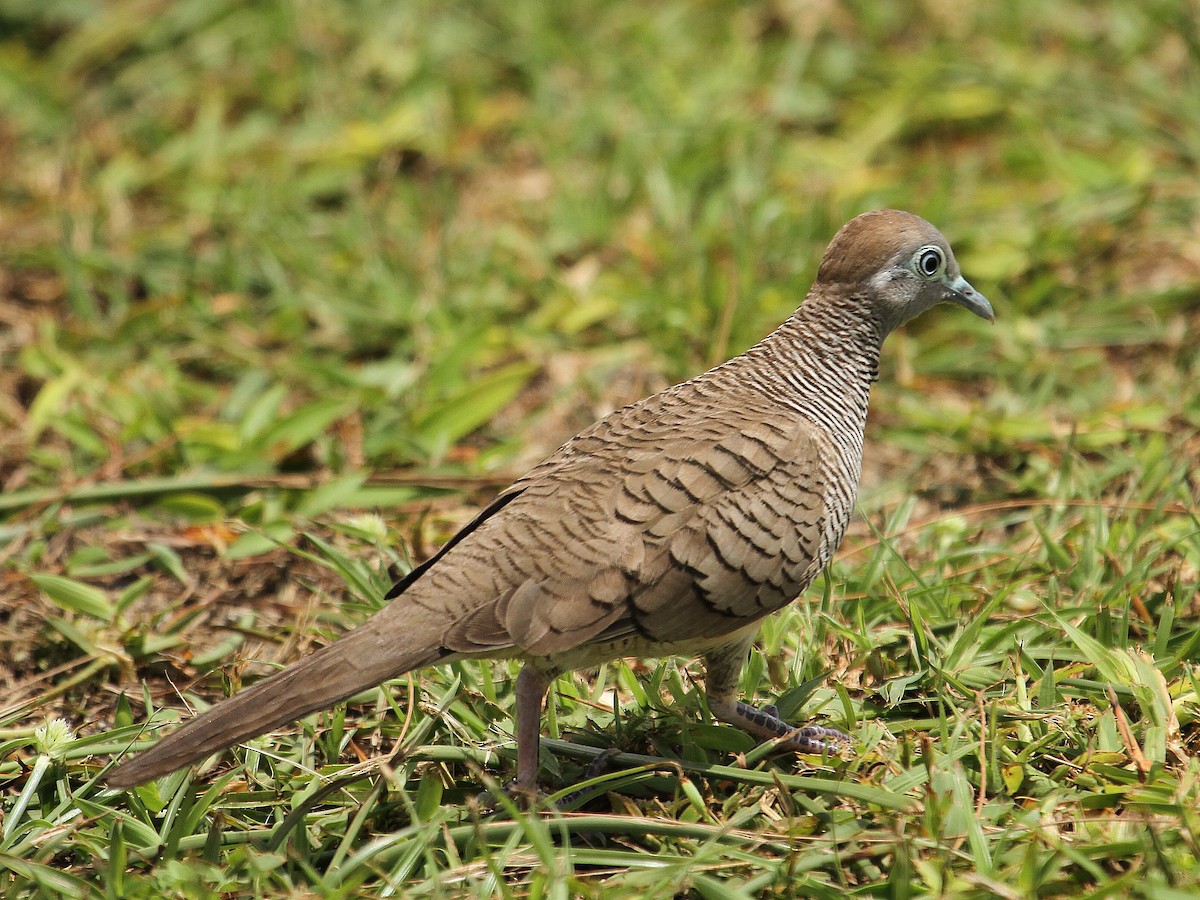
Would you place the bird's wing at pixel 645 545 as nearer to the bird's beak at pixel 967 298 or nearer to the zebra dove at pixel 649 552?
the zebra dove at pixel 649 552

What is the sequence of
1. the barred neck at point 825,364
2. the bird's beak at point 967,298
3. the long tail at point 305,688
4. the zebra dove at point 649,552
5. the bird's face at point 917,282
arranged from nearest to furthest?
the long tail at point 305,688 < the zebra dove at point 649,552 < the barred neck at point 825,364 < the bird's face at point 917,282 < the bird's beak at point 967,298

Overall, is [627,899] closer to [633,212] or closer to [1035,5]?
[633,212]

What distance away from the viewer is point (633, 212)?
6.74m

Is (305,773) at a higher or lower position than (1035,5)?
lower

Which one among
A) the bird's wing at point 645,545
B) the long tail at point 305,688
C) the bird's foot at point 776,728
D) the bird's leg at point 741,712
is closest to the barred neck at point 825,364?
the bird's wing at point 645,545

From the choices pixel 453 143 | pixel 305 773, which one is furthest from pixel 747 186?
pixel 305 773

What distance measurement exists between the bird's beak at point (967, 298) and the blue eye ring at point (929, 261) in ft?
0.33

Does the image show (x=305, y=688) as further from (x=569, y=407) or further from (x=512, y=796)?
(x=569, y=407)

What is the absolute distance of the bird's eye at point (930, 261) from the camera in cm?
413

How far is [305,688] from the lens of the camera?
10.8 ft

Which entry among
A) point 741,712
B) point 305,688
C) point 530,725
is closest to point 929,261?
point 741,712

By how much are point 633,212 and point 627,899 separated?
4.23 metres

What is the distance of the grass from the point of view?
3459 millimetres

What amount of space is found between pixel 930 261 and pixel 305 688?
231cm
